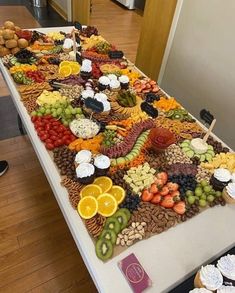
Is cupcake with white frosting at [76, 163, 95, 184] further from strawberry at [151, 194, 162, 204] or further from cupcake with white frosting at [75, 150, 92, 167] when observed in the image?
strawberry at [151, 194, 162, 204]

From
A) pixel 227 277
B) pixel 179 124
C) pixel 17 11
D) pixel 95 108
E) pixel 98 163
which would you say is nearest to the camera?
pixel 227 277

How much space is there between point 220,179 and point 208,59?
1.33 metres

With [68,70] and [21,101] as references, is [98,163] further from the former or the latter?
[68,70]

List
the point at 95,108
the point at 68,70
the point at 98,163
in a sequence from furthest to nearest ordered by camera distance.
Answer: the point at 68,70 < the point at 95,108 < the point at 98,163

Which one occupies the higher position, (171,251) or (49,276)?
(171,251)

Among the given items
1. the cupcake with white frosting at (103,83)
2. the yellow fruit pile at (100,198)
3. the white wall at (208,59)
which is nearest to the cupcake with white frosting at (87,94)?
the cupcake with white frosting at (103,83)

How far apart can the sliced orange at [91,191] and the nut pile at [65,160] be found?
7cm

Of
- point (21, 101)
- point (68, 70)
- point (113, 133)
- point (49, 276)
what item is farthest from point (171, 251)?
point (68, 70)

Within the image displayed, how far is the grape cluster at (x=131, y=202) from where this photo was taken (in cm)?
98

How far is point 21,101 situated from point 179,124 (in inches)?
33.5

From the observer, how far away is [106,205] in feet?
3.18

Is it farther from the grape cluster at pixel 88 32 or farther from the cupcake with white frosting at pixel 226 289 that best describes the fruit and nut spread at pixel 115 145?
the grape cluster at pixel 88 32

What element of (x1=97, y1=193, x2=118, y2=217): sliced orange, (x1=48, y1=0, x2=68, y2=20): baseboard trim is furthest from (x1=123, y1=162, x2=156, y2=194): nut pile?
(x1=48, y1=0, x2=68, y2=20): baseboard trim

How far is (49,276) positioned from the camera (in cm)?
146
